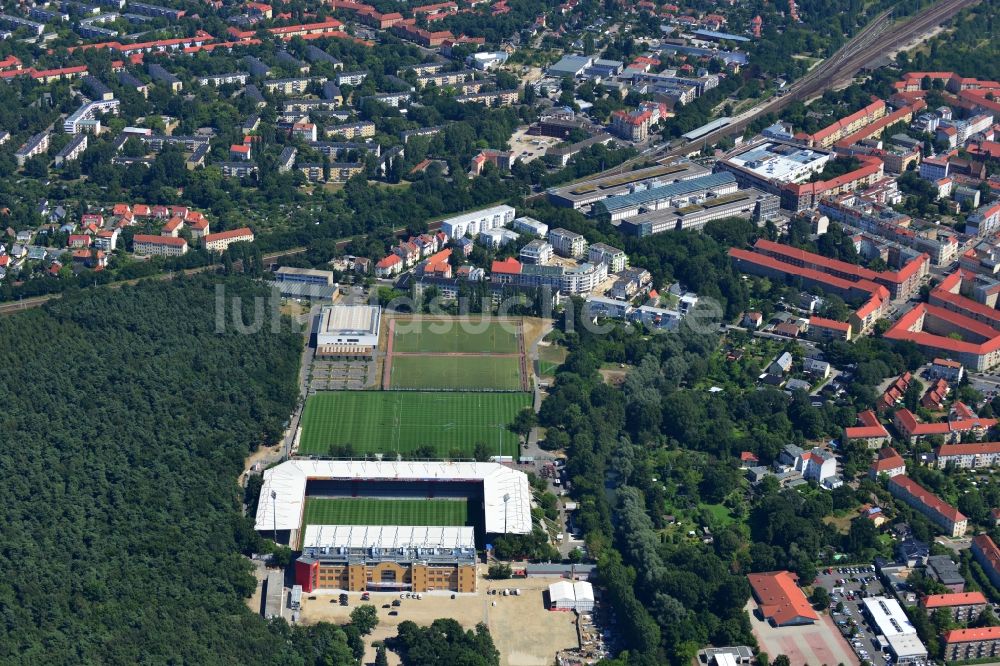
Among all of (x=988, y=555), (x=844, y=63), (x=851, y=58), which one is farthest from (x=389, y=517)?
(x=851, y=58)

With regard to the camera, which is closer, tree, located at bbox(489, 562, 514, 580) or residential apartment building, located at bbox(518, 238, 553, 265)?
tree, located at bbox(489, 562, 514, 580)

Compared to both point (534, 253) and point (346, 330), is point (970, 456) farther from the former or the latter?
point (346, 330)

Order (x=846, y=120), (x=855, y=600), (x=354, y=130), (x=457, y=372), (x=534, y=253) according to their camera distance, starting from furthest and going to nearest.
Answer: (x=354, y=130)
(x=846, y=120)
(x=534, y=253)
(x=457, y=372)
(x=855, y=600)

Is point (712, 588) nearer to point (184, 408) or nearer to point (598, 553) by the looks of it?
point (598, 553)

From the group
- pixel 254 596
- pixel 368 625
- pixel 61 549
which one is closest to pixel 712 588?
pixel 368 625

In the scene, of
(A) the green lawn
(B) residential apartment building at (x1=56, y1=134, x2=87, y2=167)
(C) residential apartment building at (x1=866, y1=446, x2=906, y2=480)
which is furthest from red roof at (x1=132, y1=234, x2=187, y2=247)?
(C) residential apartment building at (x1=866, y1=446, x2=906, y2=480)

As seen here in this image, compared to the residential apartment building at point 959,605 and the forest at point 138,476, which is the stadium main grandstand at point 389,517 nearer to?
the forest at point 138,476

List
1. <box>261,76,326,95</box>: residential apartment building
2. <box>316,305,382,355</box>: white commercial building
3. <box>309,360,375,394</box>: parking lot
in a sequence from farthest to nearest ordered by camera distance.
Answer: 1. <box>261,76,326,95</box>: residential apartment building
2. <box>316,305,382,355</box>: white commercial building
3. <box>309,360,375,394</box>: parking lot

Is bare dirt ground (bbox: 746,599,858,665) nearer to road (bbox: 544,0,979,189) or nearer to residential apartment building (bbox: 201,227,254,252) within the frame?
residential apartment building (bbox: 201,227,254,252)
